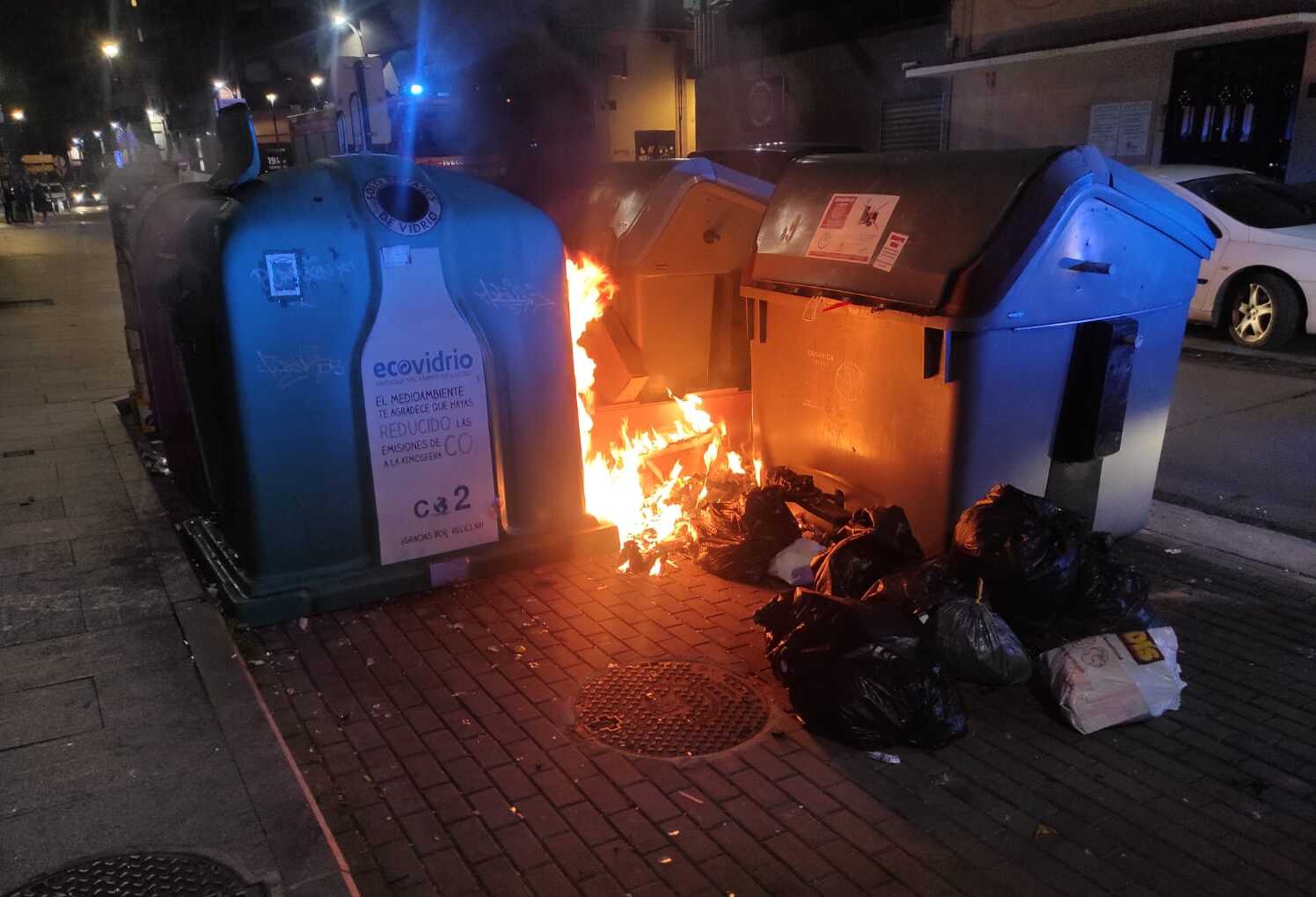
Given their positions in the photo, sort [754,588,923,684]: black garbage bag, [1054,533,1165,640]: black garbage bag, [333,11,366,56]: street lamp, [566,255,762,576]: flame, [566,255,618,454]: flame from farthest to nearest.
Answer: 1. [333,11,366,56]: street lamp
2. [566,255,618,454]: flame
3. [566,255,762,576]: flame
4. [1054,533,1165,640]: black garbage bag
5. [754,588,923,684]: black garbage bag

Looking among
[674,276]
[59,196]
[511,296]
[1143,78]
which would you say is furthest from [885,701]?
[59,196]

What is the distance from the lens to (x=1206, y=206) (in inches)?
419

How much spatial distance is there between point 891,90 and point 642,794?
774 inches

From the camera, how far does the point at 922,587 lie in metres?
3.83

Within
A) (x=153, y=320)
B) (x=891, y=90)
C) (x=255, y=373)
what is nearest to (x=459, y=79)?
(x=891, y=90)

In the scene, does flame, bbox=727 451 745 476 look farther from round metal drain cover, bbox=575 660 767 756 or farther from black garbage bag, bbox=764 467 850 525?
round metal drain cover, bbox=575 660 767 756

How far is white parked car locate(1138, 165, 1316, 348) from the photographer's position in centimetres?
976

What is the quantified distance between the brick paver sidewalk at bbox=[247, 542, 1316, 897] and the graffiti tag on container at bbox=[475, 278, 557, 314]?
154 cm

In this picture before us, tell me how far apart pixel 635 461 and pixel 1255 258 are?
7.93 metres

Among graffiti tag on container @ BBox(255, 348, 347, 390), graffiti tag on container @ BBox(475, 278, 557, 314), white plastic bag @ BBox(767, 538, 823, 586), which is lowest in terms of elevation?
white plastic bag @ BBox(767, 538, 823, 586)

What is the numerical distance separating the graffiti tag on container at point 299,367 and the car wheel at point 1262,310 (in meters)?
9.63

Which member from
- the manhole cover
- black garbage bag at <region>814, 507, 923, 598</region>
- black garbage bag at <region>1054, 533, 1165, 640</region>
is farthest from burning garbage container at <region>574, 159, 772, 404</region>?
the manhole cover

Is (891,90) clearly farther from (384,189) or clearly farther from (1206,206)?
(384,189)

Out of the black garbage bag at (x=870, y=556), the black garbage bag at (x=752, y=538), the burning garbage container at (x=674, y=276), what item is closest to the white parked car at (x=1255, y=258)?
the burning garbage container at (x=674, y=276)
